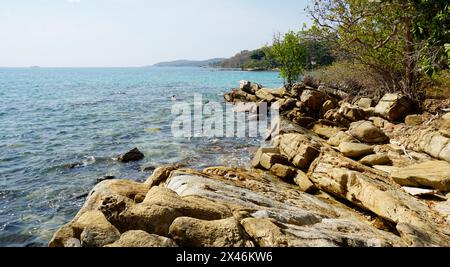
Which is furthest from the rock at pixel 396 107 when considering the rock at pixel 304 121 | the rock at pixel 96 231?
the rock at pixel 96 231

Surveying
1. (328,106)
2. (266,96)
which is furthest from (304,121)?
(266,96)

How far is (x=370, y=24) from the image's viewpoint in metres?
23.9

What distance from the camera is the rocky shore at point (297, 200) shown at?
5895mm

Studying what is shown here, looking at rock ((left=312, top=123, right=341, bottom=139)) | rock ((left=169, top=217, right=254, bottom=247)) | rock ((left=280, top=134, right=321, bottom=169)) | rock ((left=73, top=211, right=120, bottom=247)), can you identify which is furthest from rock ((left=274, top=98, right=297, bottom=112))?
rock ((left=73, top=211, right=120, bottom=247))

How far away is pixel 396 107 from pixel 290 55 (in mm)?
21291

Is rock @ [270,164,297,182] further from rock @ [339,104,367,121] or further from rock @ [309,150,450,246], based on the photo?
rock @ [339,104,367,121]

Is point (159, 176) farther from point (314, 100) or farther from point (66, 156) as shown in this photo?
point (314, 100)

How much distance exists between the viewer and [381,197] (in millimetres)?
9812

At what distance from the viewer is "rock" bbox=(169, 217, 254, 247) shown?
18.3 feet

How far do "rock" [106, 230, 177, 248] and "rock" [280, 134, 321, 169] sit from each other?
9533 millimetres

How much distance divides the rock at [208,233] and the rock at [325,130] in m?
16.0

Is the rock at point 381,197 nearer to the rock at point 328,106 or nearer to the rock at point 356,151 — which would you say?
the rock at point 356,151
